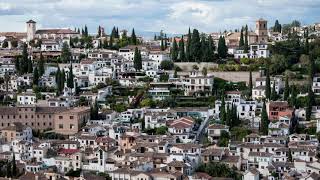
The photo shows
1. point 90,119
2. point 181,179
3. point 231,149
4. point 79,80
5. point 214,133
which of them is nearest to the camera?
point 181,179

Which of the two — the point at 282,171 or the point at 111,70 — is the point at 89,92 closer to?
the point at 111,70

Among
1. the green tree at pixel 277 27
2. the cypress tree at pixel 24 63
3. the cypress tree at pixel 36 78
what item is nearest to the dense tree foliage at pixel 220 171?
the cypress tree at pixel 36 78

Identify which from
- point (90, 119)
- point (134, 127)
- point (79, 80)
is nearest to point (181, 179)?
point (134, 127)

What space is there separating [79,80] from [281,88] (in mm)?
12498

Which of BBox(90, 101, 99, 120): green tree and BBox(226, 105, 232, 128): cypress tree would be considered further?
BBox(90, 101, 99, 120): green tree

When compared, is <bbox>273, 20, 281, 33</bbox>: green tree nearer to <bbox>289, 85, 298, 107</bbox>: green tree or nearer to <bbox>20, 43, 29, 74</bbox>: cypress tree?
<bbox>289, 85, 298, 107</bbox>: green tree

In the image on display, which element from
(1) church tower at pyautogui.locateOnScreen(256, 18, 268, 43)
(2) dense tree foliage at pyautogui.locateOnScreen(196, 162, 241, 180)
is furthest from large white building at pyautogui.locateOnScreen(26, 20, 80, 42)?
(2) dense tree foliage at pyautogui.locateOnScreen(196, 162, 241, 180)

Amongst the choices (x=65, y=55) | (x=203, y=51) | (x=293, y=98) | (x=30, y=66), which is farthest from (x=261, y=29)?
(x=30, y=66)

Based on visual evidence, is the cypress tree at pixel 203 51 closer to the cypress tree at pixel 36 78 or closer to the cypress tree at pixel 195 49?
the cypress tree at pixel 195 49

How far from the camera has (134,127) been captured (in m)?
32.1

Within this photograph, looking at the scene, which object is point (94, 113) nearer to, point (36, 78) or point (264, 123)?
point (36, 78)

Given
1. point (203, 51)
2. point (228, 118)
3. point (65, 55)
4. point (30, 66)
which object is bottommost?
point (228, 118)

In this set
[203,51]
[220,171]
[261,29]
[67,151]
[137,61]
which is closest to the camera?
[220,171]

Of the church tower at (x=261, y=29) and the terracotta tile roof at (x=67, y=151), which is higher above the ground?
the church tower at (x=261, y=29)
